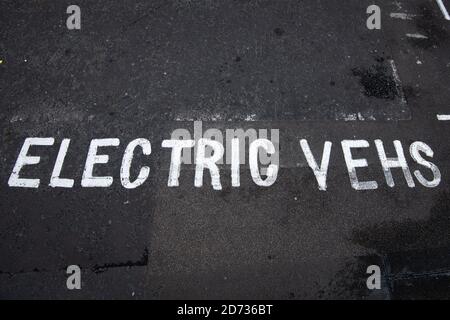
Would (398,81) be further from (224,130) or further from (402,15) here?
(224,130)

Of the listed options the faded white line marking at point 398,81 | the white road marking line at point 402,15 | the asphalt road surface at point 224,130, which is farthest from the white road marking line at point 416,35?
the faded white line marking at point 398,81

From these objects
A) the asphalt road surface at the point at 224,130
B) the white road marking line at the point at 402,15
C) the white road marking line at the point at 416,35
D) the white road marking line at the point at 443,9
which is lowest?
the asphalt road surface at the point at 224,130

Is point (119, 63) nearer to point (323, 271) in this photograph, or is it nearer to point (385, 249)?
point (323, 271)

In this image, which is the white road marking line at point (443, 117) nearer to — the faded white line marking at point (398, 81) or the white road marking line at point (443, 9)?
the faded white line marking at point (398, 81)

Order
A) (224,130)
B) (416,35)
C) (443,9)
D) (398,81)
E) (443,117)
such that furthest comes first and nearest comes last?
(443,9), (416,35), (398,81), (443,117), (224,130)

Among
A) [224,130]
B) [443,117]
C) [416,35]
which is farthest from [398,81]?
[224,130]

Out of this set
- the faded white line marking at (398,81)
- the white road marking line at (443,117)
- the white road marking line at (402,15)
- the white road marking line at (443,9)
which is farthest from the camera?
the white road marking line at (443,9)

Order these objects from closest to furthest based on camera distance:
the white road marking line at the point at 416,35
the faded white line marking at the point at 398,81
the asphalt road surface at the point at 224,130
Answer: the asphalt road surface at the point at 224,130 < the faded white line marking at the point at 398,81 < the white road marking line at the point at 416,35

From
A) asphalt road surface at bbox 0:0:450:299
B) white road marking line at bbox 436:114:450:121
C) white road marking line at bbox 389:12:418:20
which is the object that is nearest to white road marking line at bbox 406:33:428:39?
asphalt road surface at bbox 0:0:450:299

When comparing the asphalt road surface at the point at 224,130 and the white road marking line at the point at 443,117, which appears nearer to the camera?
the asphalt road surface at the point at 224,130
